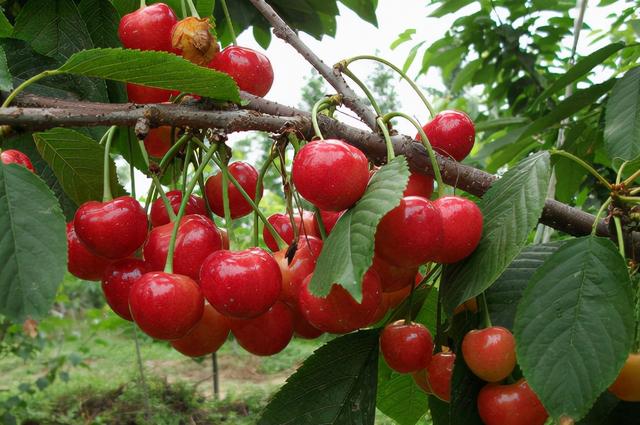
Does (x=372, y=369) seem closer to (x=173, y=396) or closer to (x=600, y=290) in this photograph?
(x=600, y=290)

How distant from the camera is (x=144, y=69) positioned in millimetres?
728

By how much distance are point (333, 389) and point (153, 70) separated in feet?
1.58

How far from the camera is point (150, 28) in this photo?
0.90 metres

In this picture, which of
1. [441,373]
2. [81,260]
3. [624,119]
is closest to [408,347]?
[441,373]

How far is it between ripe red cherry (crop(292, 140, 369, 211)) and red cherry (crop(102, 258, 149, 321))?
260 millimetres

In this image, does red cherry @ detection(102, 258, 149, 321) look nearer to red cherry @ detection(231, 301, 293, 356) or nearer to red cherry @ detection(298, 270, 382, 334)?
red cherry @ detection(231, 301, 293, 356)

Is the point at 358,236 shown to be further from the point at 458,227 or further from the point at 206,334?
the point at 206,334

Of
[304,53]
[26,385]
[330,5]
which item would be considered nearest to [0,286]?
[304,53]

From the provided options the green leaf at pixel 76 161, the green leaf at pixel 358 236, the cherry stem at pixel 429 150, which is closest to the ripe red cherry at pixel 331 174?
the green leaf at pixel 358 236

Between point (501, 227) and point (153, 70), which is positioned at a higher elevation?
point (153, 70)

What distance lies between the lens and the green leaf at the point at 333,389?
2.76 feet

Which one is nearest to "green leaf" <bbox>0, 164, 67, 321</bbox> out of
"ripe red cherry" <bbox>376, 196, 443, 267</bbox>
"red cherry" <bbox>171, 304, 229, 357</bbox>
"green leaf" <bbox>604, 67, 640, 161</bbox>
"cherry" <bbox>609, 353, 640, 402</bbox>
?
"red cherry" <bbox>171, 304, 229, 357</bbox>

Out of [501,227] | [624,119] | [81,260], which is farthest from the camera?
[624,119]

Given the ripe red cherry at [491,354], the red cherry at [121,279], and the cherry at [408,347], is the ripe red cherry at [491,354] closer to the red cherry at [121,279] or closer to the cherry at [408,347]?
the cherry at [408,347]
